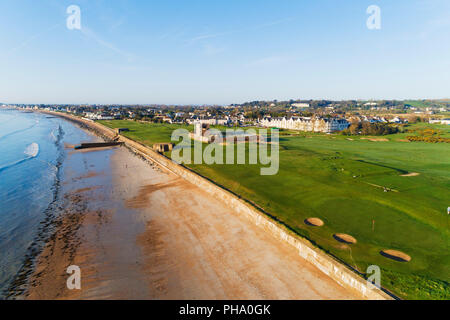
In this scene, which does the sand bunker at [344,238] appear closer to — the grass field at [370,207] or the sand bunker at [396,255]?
the grass field at [370,207]

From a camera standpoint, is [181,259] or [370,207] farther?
[370,207]

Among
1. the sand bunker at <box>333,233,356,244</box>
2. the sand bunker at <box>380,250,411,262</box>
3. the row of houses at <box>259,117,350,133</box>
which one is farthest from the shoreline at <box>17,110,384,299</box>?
the row of houses at <box>259,117,350,133</box>

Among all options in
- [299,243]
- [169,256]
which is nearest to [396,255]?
[299,243]

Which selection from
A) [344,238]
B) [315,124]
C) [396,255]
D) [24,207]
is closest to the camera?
[396,255]

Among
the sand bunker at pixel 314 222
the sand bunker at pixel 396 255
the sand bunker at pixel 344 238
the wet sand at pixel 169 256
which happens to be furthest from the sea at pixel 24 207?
the sand bunker at pixel 396 255

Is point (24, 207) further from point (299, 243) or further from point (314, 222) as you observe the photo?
point (314, 222)

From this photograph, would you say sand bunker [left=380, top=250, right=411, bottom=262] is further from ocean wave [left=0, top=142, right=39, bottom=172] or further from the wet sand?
ocean wave [left=0, top=142, right=39, bottom=172]
